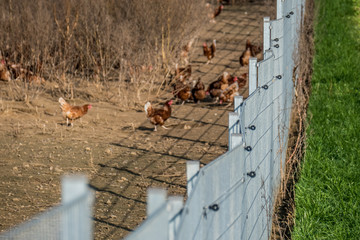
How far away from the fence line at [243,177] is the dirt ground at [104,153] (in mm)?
1374

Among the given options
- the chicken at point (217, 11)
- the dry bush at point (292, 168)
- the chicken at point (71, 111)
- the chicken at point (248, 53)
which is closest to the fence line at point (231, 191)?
the dry bush at point (292, 168)

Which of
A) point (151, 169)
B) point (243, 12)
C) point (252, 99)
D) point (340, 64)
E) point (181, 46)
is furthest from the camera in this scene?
point (243, 12)

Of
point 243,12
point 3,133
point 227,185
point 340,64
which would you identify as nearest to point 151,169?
point 3,133

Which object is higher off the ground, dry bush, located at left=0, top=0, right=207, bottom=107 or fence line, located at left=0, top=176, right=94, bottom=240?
fence line, located at left=0, top=176, right=94, bottom=240

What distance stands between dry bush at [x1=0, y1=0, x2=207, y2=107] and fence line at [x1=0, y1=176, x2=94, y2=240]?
31.2 ft

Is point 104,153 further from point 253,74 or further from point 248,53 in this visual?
point 248,53

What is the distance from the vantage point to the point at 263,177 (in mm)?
5242

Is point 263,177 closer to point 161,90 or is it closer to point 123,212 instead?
point 123,212

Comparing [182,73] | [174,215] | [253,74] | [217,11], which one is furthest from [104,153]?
[217,11]

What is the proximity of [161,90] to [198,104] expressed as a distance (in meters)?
1.16

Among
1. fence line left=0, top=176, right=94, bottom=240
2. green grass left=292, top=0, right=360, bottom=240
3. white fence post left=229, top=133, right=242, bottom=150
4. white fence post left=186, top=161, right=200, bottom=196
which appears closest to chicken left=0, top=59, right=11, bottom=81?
green grass left=292, top=0, right=360, bottom=240

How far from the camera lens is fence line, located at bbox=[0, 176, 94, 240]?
154 centimetres

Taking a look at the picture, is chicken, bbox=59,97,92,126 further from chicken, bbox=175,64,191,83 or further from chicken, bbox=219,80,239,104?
chicken, bbox=175,64,191,83

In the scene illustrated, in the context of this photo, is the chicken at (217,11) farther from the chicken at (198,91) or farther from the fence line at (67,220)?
the fence line at (67,220)
